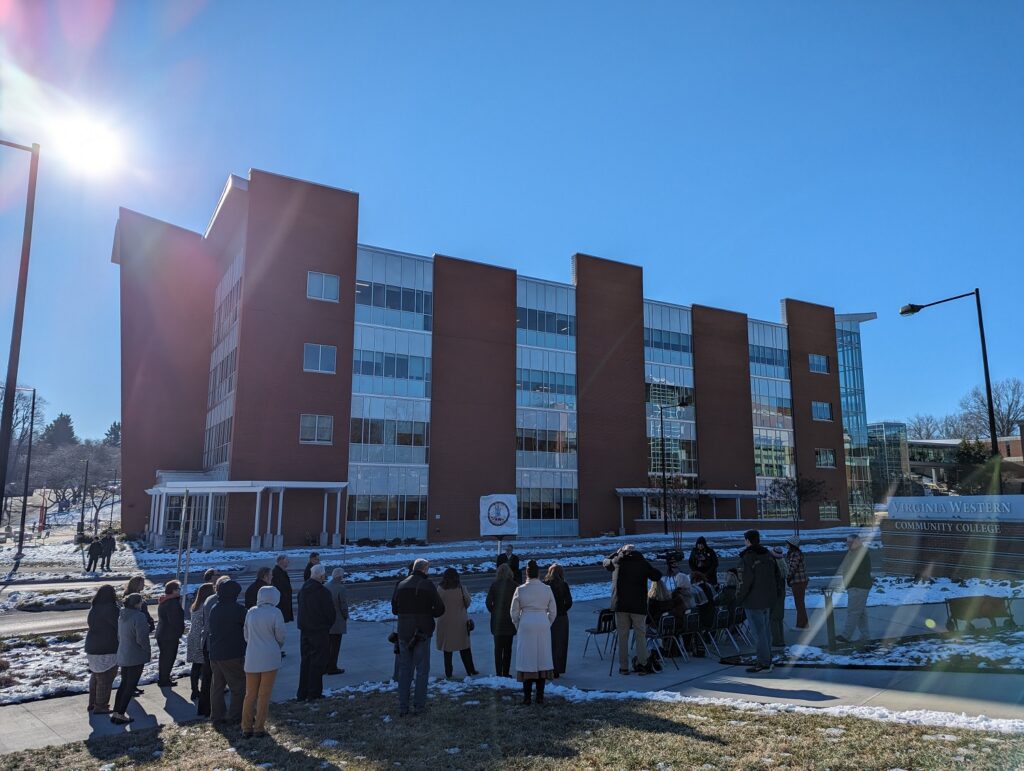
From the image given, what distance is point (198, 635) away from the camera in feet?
31.2

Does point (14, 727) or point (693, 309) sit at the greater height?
point (693, 309)

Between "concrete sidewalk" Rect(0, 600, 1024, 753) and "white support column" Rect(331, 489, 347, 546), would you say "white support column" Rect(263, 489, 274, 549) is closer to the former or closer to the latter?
"white support column" Rect(331, 489, 347, 546)

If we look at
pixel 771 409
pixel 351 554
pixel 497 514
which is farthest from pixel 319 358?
pixel 771 409

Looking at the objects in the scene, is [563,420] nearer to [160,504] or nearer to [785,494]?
[785,494]

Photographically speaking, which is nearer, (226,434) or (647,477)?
(226,434)

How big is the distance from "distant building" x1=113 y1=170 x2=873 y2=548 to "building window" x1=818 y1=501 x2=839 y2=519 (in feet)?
0.61

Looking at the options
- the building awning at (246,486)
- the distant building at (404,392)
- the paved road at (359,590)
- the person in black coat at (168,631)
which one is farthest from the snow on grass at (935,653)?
the distant building at (404,392)

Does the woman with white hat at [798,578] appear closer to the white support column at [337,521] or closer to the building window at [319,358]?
the white support column at [337,521]

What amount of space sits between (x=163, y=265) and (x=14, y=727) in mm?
49956

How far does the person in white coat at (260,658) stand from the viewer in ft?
25.4

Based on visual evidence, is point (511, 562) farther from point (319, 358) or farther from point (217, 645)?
point (319, 358)

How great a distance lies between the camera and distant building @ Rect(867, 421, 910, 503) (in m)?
69.5

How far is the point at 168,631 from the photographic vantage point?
34.1 ft

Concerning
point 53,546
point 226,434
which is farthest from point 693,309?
point 53,546
